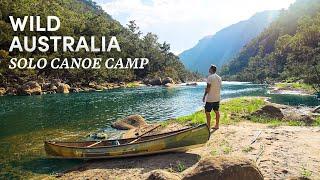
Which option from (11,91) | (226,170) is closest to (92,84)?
(11,91)

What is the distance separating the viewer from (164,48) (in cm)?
17775

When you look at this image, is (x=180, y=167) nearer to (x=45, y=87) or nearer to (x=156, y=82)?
(x=45, y=87)

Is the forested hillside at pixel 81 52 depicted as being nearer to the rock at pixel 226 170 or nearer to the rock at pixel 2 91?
the rock at pixel 2 91

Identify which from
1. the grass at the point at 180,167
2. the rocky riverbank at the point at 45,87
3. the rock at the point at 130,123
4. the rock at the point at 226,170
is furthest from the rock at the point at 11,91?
the rock at the point at 226,170

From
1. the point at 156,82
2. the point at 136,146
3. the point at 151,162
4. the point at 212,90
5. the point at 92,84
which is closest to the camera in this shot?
the point at 151,162

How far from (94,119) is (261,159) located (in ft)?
Answer: 82.4

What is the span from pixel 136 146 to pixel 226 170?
7.77 m

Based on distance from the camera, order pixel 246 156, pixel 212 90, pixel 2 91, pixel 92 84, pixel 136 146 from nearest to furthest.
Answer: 1. pixel 246 156
2. pixel 136 146
3. pixel 212 90
4. pixel 2 91
5. pixel 92 84

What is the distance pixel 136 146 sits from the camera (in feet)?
55.5

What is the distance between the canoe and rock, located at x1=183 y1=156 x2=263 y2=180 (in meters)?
5.89

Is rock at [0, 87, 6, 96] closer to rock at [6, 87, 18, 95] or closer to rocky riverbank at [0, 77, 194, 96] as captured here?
rocky riverbank at [0, 77, 194, 96]

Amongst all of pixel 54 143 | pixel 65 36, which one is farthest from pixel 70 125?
pixel 65 36

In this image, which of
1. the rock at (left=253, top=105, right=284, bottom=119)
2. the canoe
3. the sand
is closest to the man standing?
the sand

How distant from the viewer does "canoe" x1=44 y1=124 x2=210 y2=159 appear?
53.0ft
